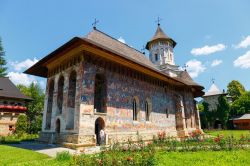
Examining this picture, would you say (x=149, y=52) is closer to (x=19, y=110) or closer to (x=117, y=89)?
(x=117, y=89)

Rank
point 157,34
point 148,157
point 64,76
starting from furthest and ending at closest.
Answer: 1. point 157,34
2. point 64,76
3. point 148,157

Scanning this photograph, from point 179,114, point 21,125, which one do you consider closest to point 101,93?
point 179,114

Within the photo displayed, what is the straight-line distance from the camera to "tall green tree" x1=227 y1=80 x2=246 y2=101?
4568 centimetres

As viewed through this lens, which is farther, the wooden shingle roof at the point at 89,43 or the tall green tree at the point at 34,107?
the tall green tree at the point at 34,107

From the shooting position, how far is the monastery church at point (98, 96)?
1174cm

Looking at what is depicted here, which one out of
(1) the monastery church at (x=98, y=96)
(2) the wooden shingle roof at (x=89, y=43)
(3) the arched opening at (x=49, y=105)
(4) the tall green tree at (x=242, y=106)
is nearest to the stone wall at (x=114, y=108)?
(1) the monastery church at (x=98, y=96)

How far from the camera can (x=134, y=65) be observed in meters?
15.1

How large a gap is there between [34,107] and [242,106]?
38828mm

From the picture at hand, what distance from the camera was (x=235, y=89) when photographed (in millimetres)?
46438

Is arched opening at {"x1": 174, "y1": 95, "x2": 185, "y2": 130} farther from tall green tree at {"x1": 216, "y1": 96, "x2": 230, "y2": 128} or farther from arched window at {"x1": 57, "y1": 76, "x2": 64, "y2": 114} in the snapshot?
tall green tree at {"x1": 216, "y1": 96, "x2": 230, "y2": 128}

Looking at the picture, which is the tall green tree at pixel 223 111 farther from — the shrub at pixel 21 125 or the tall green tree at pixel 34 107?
the shrub at pixel 21 125

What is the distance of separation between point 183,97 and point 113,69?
12.3m

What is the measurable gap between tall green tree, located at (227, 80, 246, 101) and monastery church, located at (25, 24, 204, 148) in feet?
109

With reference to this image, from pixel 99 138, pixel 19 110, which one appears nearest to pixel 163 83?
pixel 99 138
